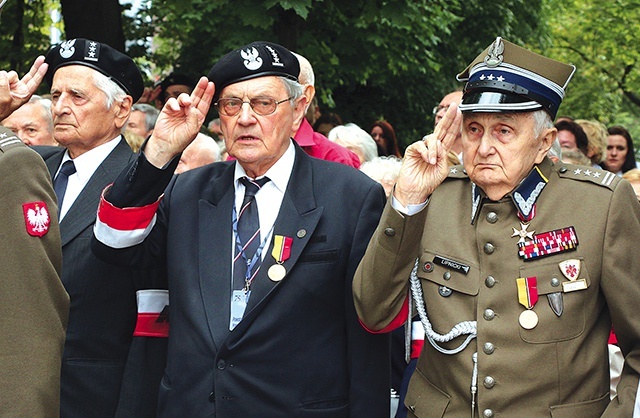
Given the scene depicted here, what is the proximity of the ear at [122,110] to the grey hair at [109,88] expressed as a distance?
0.02 metres

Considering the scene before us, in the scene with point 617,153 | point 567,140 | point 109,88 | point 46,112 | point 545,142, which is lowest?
point 617,153

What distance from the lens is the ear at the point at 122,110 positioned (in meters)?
5.05

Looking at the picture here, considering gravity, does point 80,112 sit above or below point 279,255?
above

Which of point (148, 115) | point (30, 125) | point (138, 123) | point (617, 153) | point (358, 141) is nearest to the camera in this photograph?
point (30, 125)

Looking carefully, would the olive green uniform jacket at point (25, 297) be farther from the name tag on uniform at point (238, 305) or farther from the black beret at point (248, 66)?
the black beret at point (248, 66)

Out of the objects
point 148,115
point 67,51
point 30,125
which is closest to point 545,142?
point 67,51

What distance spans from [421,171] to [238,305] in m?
0.87

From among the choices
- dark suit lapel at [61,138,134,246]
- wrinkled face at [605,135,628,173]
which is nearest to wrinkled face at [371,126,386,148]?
wrinkled face at [605,135,628,173]

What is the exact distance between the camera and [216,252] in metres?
4.17

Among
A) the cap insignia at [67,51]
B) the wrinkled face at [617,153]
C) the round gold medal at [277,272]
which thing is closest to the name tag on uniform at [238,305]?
the round gold medal at [277,272]

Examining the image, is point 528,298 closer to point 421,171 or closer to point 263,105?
point 421,171

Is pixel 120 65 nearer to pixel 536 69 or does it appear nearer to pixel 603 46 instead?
pixel 536 69

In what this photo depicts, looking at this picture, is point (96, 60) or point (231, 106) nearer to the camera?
point (231, 106)

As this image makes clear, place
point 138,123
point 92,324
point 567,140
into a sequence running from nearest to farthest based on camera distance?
point 92,324 < point 138,123 < point 567,140
